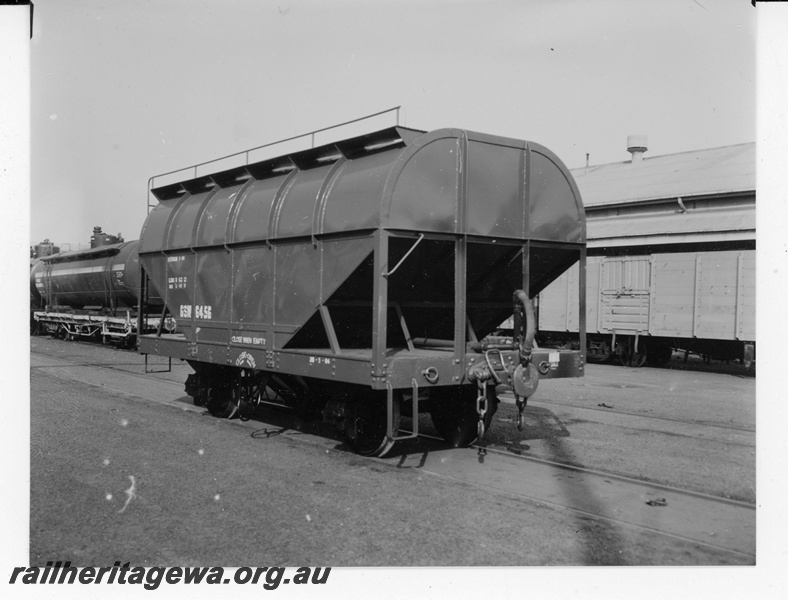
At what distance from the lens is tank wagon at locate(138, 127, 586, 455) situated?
7559 mm

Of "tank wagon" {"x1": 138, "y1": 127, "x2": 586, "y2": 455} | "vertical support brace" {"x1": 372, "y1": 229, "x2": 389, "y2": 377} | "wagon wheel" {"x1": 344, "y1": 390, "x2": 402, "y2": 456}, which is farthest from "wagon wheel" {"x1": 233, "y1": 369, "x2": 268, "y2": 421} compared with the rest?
"vertical support brace" {"x1": 372, "y1": 229, "x2": 389, "y2": 377}

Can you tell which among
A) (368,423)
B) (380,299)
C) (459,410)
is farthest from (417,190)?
(459,410)

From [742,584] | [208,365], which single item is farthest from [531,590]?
[208,365]

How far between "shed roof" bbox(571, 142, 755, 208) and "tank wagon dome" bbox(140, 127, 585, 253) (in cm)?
1457

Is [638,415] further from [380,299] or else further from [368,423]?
[380,299]

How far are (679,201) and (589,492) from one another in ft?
56.0

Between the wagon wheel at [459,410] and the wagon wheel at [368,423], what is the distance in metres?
1.00

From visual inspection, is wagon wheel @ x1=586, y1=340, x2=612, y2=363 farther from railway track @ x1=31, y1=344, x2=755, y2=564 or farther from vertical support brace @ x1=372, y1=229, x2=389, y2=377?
vertical support brace @ x1=372, y1=229, x2=389, y2=377

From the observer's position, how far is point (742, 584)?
4641 mm

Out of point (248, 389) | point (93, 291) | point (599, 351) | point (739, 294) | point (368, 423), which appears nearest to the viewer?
point (368, 423)

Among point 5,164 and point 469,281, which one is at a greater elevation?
point 5,164

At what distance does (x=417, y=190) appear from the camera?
24.6ft

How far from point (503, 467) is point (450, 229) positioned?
270 cm

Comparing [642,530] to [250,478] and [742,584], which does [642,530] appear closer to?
[742,584]
